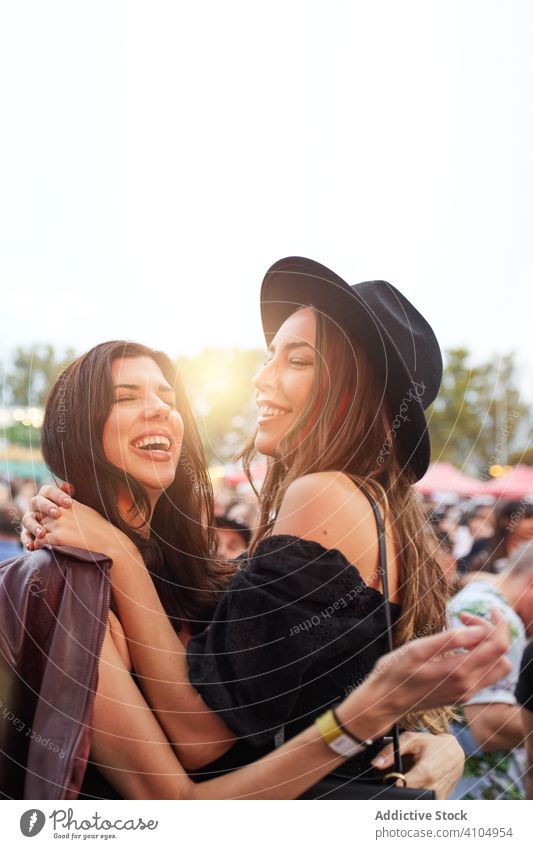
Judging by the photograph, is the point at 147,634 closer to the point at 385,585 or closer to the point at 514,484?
the point at 385,585

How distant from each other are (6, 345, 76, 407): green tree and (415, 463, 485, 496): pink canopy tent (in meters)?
1.05

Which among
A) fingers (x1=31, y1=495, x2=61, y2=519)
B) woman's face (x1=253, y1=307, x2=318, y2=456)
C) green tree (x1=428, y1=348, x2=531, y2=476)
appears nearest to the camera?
fingers (x1=31, y1=495, x2=61, y2=519)

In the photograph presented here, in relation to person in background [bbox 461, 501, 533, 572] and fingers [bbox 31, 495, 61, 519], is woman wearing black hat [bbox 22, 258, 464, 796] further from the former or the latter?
person in background [bbox 461, 501, 533, 572]

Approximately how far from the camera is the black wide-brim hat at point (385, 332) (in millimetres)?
1762

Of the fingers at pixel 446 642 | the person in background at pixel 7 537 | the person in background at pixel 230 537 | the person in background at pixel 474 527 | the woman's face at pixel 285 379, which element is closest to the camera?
the fingers at pixel 446 642

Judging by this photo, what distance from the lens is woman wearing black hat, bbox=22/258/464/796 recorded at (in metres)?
1.61

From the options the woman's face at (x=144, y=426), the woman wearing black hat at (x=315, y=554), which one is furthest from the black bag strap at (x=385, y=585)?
the woman's face at (x=144, y=426)

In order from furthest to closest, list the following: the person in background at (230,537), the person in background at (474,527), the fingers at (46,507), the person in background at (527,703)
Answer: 1. the person in background at (474,527)
2. the person in background at (527,703)
3. the person in background at (230,537)
4. the fingers at (46,507)

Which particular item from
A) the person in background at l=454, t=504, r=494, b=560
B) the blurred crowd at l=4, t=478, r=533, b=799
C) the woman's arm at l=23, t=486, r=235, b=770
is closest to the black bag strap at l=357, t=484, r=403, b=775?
the blurred crowd at l=4, t=478, r=533, b=799

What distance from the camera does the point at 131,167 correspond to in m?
2.09

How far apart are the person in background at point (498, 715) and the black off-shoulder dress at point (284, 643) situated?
1.73ft

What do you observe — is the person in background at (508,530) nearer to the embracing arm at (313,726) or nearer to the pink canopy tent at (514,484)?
the pink canopy tent at (514,484)
